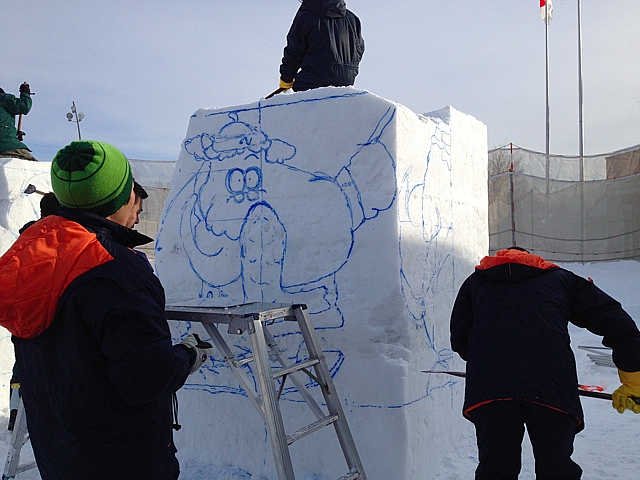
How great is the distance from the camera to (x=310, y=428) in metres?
2.64

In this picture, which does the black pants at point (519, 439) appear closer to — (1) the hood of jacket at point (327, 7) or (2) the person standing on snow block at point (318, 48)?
(2) the person standing on snow block at point (318, 48)

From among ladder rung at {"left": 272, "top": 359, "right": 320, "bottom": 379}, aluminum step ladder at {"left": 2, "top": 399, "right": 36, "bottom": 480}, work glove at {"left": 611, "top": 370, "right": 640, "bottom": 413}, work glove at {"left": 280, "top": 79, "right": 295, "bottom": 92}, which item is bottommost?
aluminum step ladder at {"left": 2, "top": 399, "right": 36, "bottom": 480}

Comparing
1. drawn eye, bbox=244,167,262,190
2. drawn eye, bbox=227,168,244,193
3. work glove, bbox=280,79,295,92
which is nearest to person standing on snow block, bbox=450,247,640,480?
drawn eye, bbox=244,167,262,190

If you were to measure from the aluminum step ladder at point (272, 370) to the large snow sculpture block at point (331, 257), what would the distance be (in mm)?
323

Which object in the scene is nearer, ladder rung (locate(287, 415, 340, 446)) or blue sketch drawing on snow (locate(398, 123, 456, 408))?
ladder rung (locate(287, 415, 340, 446))

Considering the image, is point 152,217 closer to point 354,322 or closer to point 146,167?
point 146,167

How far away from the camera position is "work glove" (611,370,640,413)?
8.13 feet

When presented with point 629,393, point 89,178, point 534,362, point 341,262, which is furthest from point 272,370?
point 629,393

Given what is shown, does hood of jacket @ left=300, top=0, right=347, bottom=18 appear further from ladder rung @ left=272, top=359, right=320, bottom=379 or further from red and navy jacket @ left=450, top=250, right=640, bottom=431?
ladder rung @ left=272, top=359, right=320, bottom=379

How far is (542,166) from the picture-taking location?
50.7ft

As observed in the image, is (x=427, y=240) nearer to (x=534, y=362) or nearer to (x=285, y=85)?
(x=534, y=362)

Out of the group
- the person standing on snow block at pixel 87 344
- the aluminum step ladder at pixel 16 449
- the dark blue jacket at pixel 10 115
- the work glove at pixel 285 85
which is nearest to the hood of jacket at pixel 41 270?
the person standing on snow block at pixel 87 344

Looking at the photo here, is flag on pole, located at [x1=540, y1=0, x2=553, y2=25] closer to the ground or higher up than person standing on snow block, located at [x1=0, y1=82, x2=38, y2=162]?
higher up

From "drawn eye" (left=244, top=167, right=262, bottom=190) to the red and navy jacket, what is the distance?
1474mm
